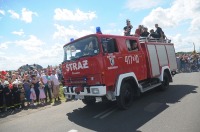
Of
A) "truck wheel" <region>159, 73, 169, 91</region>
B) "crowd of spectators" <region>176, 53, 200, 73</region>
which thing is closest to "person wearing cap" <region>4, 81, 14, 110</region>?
"truck wheel" <region>159, 73, 169, 91</region>

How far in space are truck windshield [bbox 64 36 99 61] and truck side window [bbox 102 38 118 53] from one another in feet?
1.06

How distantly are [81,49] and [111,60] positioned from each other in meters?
1.19

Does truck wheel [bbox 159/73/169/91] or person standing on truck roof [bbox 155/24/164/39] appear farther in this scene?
A: person standing on truck roof [bbox 155/24/164/39]

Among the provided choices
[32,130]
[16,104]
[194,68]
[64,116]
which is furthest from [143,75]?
[194,68]

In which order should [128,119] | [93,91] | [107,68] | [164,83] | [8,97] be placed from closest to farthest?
[128,119] → [93,91] → [107,68] → [8,97] → [164,83]

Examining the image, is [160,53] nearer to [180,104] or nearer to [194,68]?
[180,104]

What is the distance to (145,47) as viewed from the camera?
10.3 meters

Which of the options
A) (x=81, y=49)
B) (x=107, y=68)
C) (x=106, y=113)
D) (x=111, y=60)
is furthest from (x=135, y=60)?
(x=106, y=113)

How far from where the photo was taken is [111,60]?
8039mm

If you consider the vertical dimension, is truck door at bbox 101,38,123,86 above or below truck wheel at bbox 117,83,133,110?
above

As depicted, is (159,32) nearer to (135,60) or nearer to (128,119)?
(135,60)

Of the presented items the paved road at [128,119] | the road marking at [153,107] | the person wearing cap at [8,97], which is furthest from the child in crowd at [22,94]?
the road marking at [153,107]

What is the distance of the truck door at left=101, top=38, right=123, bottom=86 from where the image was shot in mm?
7793

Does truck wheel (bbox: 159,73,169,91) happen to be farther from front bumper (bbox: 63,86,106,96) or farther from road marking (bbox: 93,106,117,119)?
front bumper (bbox: 63,86,106,96)
